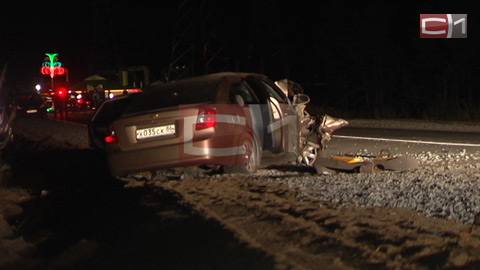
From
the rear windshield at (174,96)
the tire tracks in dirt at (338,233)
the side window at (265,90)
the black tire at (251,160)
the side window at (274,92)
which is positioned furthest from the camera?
the side window at (274,92)

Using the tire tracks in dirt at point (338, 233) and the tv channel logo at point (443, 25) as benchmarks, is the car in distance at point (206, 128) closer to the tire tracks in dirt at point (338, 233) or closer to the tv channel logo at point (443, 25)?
the tire tracks in dirt at point (338, 233)

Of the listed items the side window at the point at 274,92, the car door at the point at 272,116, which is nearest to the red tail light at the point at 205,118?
the car door at the point at 272,116

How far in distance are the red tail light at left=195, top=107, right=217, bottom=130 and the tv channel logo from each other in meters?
29.7

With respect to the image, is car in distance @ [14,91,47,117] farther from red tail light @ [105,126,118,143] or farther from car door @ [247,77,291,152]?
car door @ [247,77,291,152]

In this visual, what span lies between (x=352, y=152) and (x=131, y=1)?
47.7 meters

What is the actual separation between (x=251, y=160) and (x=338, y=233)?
12.9 feet

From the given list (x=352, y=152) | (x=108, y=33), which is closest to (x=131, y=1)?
(x=108, y=33)

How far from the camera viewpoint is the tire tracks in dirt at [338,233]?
588 cm

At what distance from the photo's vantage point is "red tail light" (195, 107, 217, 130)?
380 inches

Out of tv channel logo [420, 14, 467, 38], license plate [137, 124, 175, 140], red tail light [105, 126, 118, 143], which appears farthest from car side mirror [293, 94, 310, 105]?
tv channel logo [420, 14, 467, 38]

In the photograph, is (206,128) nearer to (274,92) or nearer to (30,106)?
(274,92)

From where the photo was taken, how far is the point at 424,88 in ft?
126

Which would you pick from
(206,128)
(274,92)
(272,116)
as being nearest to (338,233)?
(206,128)

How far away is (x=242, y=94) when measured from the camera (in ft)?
35.0
